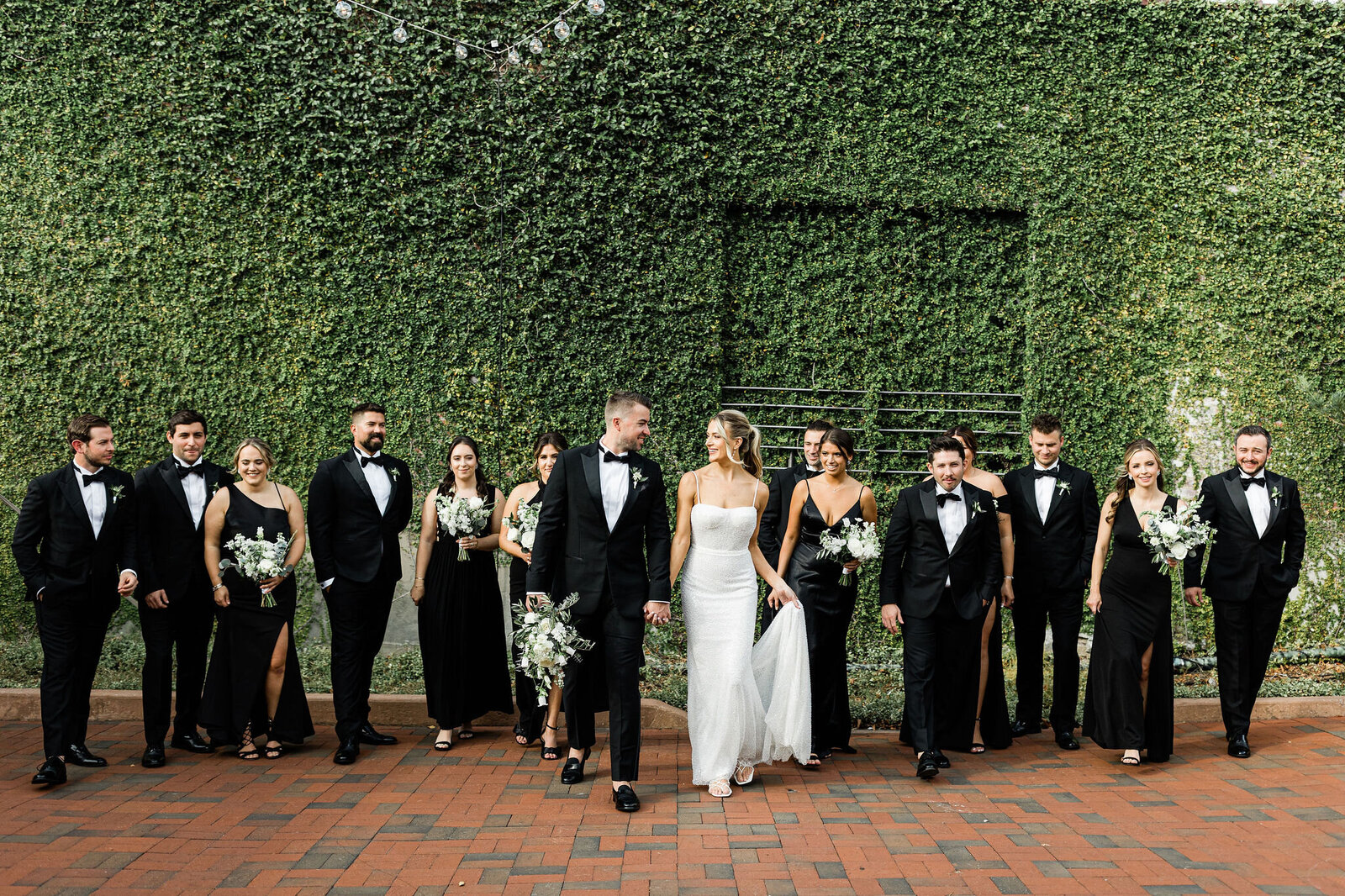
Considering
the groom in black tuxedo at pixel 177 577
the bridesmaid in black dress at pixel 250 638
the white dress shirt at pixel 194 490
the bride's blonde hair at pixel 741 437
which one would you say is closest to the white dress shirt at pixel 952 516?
the bride's blonde hair at pixel 741 437

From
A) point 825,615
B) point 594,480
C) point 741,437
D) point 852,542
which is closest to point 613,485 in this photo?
point 594,480

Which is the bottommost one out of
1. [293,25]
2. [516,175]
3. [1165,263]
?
[1165,263]

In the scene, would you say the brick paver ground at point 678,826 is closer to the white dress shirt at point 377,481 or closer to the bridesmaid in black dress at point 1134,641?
the bridesmaid in black dress at point 1134,641

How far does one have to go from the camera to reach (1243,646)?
645 cm

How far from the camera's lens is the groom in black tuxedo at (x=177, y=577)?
605 centimetres

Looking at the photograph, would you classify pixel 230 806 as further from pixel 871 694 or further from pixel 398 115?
pixel 398 115

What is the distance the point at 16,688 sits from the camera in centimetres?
712

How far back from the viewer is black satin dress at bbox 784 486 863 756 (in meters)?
6.19

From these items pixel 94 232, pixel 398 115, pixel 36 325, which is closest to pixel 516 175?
pixel 398 115

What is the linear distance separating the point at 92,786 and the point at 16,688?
2.22 metres

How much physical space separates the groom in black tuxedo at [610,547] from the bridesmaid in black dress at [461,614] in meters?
1.30

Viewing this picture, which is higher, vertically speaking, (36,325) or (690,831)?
(36,325)

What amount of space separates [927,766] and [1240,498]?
2898 mm

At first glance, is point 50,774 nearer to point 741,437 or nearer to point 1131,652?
point 741,437
